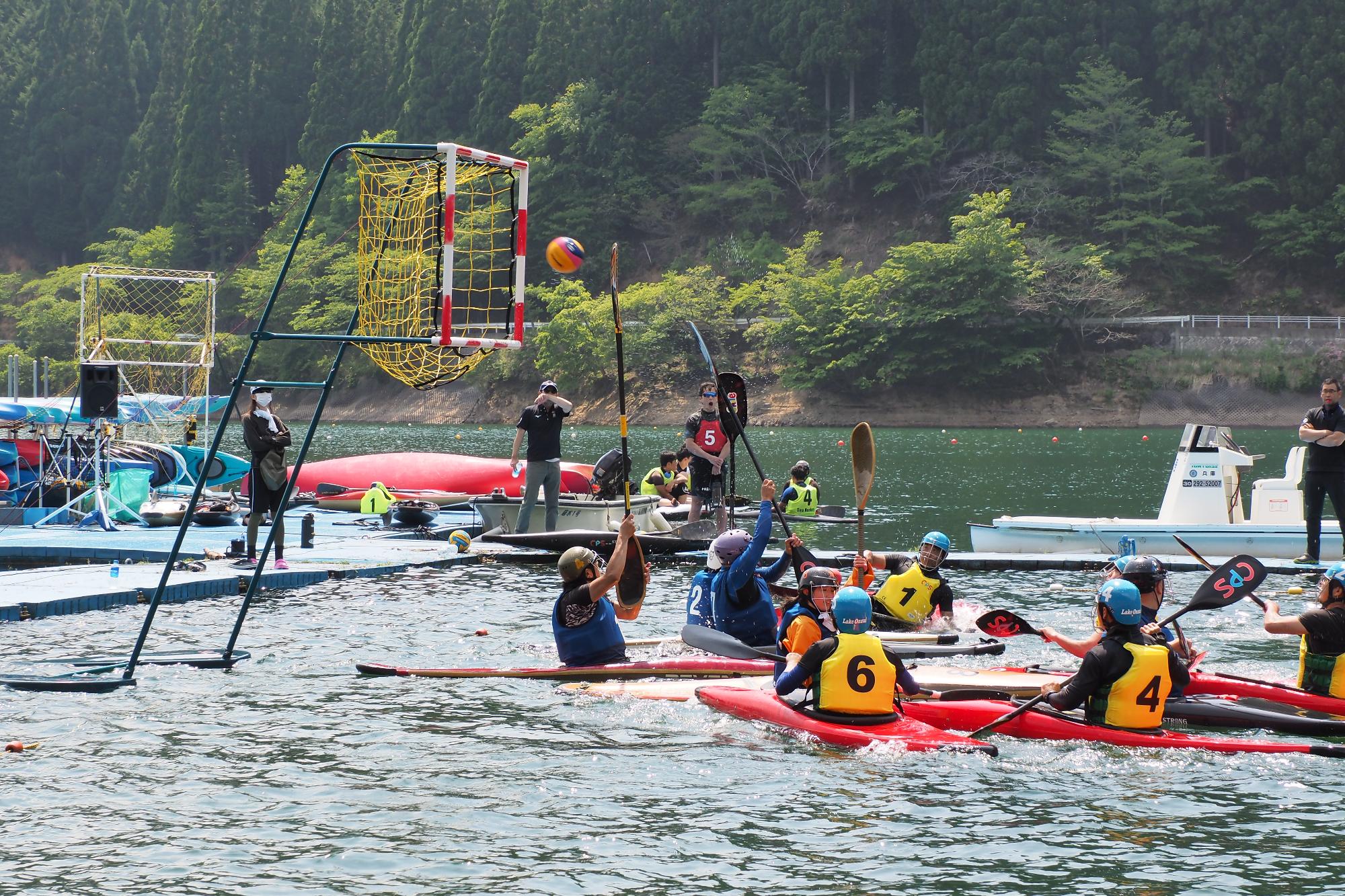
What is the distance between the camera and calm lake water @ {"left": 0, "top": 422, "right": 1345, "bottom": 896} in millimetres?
7707

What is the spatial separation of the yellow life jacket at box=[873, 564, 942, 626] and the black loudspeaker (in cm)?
1116

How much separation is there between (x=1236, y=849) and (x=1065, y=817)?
0.94m

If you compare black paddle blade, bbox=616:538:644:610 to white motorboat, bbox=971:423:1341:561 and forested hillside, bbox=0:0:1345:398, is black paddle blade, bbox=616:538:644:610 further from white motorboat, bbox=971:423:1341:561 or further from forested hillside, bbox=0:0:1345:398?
forested hillside, bbox=0:0:1345:398

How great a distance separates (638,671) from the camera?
40.0 ft

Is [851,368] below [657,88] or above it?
below

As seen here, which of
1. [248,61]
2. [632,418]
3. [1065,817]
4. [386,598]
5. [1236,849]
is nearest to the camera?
[1236,849]

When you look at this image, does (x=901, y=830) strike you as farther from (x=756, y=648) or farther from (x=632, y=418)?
(x=632, y=418)

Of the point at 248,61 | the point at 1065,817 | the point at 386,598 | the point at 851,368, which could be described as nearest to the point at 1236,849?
the point at 1065,817

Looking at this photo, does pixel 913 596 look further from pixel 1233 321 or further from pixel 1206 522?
pixel 1233 321

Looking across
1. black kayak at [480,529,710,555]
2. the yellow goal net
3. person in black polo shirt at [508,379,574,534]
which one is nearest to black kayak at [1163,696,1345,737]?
the yellow goal net

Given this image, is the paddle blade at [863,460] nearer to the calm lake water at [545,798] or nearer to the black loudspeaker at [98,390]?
the calm lake water at [545,798]

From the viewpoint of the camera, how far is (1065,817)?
8648 mm

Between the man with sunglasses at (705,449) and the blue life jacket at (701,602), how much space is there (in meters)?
8.30

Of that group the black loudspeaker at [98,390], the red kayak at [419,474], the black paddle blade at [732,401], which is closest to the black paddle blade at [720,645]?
the black paddle blade at [732,401]
